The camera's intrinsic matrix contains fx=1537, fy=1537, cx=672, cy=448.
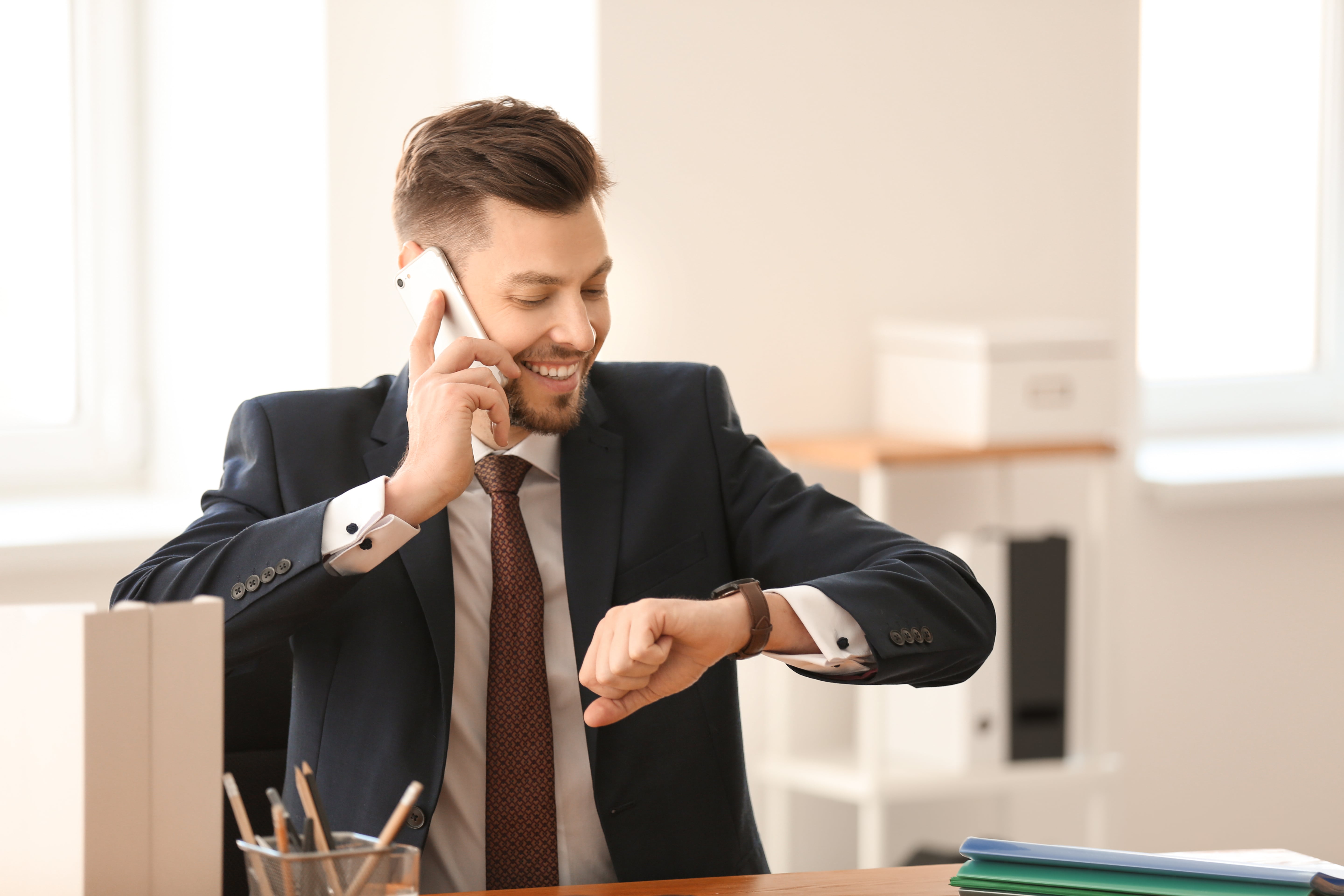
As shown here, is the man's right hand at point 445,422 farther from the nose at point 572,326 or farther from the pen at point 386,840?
the pen at point 386,840

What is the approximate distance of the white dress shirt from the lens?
1409 mm

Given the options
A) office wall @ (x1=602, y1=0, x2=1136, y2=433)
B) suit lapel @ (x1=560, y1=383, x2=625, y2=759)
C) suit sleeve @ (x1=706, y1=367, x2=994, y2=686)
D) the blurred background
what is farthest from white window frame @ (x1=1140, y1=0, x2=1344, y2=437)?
suit lapel @ (x1=560, y1=383, x2=625, y2=759)

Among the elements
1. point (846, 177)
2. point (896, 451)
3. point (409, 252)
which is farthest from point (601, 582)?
point (846, 177)

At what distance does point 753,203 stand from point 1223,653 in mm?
1426

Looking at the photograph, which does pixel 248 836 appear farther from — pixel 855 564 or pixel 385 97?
pixel 385 97

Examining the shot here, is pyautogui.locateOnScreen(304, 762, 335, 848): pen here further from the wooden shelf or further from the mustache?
the wooden shelf

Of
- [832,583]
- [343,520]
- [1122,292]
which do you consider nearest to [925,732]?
[1122,292]

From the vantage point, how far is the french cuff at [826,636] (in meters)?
1.41

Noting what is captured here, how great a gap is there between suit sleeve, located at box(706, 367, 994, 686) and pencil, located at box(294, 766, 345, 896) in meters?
0.52

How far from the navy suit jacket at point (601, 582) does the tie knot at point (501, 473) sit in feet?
0.16

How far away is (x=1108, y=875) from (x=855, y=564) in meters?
0.52

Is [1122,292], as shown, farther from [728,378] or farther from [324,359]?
[324,359]

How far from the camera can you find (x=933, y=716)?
2.75 m

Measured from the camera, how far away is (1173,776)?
3.23 m
